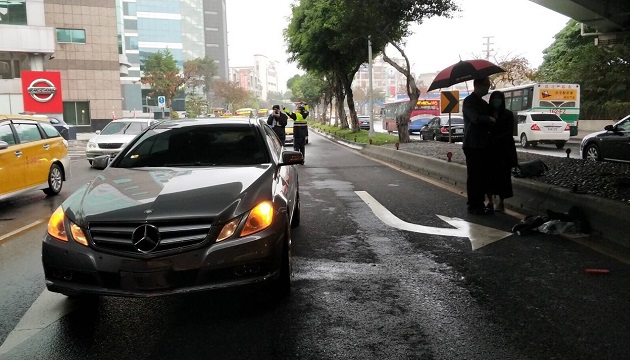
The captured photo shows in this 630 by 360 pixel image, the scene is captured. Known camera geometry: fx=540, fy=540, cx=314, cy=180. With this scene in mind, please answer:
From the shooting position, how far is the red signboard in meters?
35.1

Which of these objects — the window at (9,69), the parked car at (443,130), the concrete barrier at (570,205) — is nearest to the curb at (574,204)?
the concrete barrier at (570,205)

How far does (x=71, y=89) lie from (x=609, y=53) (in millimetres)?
43214

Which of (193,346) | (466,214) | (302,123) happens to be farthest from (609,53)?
(193,346)

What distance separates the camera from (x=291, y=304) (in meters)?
4.27

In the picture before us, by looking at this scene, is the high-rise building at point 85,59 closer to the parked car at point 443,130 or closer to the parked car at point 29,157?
the parked car at point 443,130

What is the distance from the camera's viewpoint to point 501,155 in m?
7.73

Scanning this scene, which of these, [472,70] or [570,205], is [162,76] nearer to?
[472,70]

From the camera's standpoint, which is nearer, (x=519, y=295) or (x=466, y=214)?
(x=519, y=295)


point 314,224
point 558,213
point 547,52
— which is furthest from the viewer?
point 547,52

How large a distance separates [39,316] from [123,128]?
49.9 ft

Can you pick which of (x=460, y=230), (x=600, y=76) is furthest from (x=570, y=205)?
(x=600, y=76)

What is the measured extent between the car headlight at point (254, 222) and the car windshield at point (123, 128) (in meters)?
15.2

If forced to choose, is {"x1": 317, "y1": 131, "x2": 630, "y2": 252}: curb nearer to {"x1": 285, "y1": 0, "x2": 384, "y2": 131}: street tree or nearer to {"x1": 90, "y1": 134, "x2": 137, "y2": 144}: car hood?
{"x1": 90, "y1": 134, "x2": 137, "y2": 144}: car hood

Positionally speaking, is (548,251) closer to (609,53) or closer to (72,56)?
(609,53)
